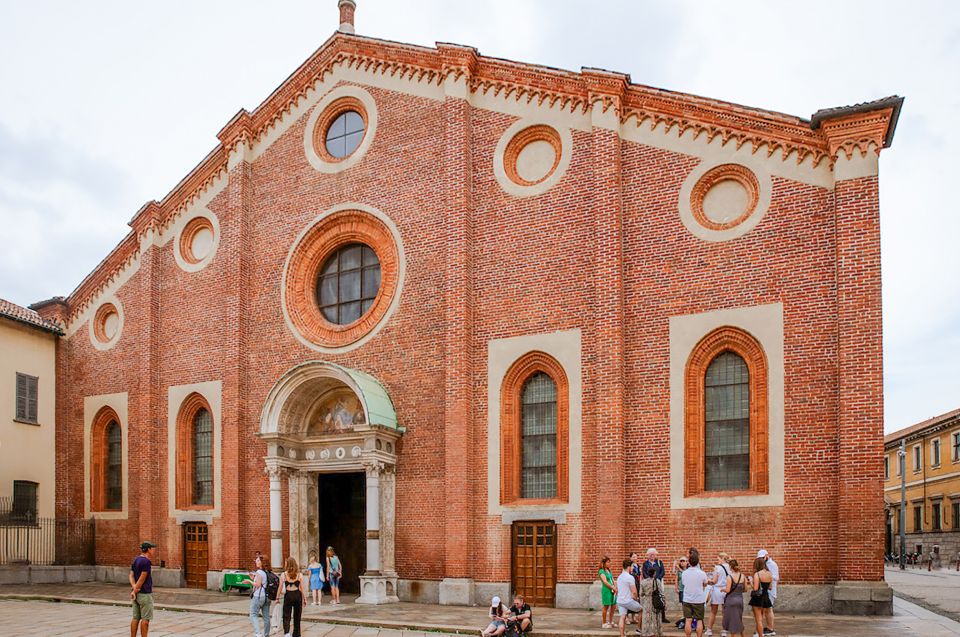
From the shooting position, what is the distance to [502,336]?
18.7 metres

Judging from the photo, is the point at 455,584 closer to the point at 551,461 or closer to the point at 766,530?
the point at 551,461

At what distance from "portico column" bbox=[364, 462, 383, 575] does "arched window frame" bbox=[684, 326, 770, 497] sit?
6746 millimetres

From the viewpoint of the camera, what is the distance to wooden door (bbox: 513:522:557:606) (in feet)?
57.7

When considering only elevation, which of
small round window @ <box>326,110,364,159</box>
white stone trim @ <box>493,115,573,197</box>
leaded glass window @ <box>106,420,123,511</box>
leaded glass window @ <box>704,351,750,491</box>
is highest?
small round window @ <box>326,110,364,159</box>

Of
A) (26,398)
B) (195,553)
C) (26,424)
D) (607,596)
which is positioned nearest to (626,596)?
(607,596)

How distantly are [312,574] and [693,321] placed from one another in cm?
965

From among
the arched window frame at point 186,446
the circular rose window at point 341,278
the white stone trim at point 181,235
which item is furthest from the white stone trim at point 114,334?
the circular rose window at point 341,278

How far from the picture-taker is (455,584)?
17938 mm

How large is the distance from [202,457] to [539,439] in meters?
10.2

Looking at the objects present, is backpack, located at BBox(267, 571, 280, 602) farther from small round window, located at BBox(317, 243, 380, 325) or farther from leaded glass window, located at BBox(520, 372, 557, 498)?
small round window, located at BBox(317, 243, 380, 325)

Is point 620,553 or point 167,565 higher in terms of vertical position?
point 620,553

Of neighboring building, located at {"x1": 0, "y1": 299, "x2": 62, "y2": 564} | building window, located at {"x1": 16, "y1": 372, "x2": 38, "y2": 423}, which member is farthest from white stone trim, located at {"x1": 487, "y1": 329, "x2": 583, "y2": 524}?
building window, located at {"x1": 16, "y1": 372, "x2": 38, "y2": 423}

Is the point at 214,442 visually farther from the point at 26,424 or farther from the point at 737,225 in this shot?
the point at 737,225

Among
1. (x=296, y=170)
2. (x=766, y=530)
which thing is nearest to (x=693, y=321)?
(x=766, y=530)
